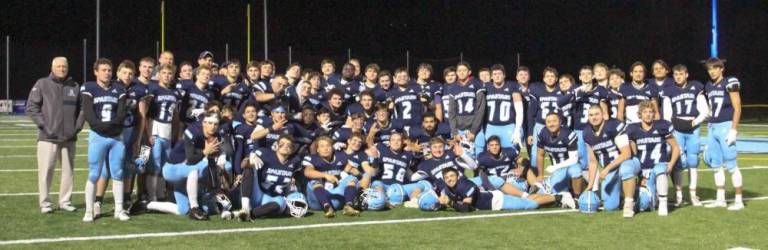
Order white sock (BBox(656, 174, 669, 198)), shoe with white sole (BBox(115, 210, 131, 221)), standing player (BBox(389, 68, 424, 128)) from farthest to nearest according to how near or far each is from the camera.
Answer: standing player (BBox(389, 68, 424, 128)) < white sock (BBox(656, 174, 669, 198)) < shoe with white sole (BBox(115, 210, 131, 221))

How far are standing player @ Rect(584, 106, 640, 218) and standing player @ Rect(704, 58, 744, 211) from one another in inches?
37.5

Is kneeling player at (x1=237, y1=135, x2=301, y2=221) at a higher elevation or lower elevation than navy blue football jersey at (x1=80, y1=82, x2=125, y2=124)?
lower

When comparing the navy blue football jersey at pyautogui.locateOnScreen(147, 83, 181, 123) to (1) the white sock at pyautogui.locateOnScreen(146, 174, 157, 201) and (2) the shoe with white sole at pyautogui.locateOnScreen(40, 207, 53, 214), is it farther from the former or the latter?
(2) the shoe with white sole at pyautogui.locateOnScreen(40, 207, 53, 214)

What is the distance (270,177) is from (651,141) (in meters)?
3.32

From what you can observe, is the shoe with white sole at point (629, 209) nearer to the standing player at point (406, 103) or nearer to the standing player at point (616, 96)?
the standing player at point (616, 96)

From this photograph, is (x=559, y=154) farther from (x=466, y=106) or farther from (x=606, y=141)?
(x=466, y=106)

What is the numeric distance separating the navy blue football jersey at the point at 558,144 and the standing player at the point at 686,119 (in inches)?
37.0

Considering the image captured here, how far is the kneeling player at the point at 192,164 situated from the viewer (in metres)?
6.58

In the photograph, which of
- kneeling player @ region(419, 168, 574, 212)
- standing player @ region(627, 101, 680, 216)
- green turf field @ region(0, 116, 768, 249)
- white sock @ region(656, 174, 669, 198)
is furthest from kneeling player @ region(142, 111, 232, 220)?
white sock @ region(656, 174, 669, 198)

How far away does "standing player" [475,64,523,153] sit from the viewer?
8.73 metres

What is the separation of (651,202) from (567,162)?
0.91 meters

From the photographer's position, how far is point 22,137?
1738cm

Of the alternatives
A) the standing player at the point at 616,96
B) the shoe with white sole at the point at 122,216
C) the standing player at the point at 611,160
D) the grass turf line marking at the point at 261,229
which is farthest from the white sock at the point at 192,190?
the standing player at the point at 616,96

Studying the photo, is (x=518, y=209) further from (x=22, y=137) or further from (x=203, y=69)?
(x=22, y=137)
